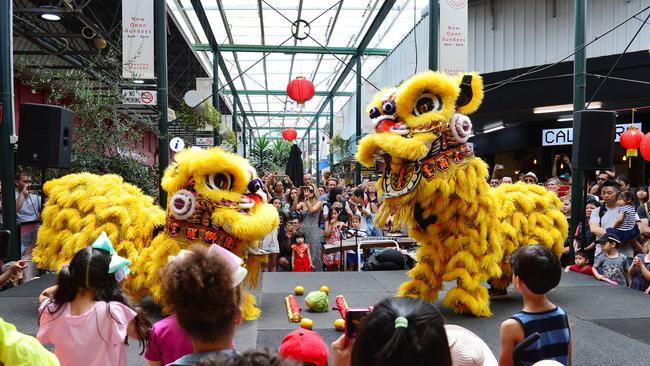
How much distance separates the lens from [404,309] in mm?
1248

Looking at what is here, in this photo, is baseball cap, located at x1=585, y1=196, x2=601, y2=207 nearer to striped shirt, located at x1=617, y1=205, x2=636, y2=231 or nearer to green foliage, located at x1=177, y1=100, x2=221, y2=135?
striped shirt, located at x1=617, y1=205, x2=636, y2=231

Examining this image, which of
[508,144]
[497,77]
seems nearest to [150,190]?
[497,77]

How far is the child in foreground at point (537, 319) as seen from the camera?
2.06 meters

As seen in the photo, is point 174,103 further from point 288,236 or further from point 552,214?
point 552,214

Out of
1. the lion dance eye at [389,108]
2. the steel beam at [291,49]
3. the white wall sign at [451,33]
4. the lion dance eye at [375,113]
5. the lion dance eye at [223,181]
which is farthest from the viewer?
the steel beam at [291,49]

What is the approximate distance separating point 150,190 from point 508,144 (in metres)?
10.0

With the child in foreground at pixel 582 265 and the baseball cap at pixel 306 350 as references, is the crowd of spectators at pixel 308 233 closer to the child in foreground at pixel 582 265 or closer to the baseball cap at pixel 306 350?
the child in foreground at pixel 582 265

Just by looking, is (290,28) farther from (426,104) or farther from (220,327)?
(220,327)

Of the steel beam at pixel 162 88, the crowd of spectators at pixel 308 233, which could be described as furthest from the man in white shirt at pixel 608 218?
the steel beam at pixel 162 88

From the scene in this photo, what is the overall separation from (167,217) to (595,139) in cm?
509

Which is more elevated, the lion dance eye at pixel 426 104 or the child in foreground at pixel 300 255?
the lion dance eye at pixel 426 104

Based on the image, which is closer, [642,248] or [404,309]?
[404,309]

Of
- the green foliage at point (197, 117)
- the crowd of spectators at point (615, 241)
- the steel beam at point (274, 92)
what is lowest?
the crowd of spectators at point (615, 241)

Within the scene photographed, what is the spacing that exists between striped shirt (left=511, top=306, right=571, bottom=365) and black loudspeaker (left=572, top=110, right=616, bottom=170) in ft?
15.8
